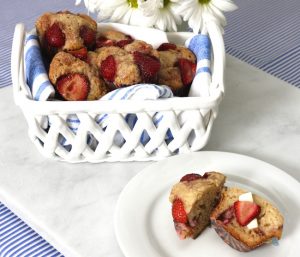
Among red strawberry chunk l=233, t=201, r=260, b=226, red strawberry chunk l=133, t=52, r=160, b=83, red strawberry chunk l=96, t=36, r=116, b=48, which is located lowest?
red strawberry chunk l=233, t=201, r=260, b=226

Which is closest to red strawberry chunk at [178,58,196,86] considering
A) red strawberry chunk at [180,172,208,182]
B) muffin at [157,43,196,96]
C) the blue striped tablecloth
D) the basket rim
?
muffin at [157,43,196,96]

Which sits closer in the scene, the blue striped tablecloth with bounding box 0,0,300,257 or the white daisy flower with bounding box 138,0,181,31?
the white daisy flower with bounding box 138,0,181,31

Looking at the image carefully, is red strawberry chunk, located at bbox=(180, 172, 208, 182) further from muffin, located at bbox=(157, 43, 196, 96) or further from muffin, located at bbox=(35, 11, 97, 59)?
muffin, located at bbox=(35, 11, 97, 59)

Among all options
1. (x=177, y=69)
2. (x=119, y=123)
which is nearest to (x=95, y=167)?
(x=119, y=123)

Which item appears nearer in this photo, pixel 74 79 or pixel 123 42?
pixel 74 79

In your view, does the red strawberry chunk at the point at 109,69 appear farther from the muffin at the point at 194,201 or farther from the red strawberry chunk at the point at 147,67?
the muffin at the point at 194,201

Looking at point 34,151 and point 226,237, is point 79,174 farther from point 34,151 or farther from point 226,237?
point 226,237

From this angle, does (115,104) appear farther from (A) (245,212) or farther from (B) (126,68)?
(A) (245,212)
